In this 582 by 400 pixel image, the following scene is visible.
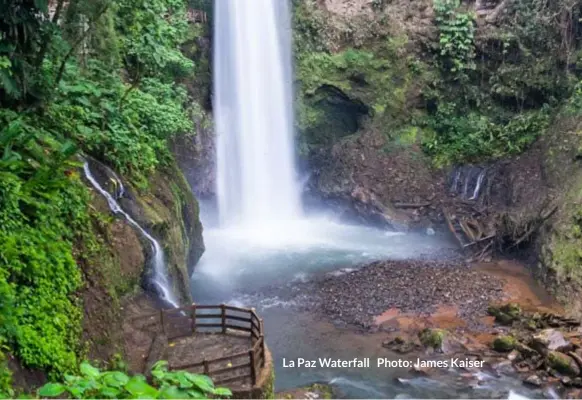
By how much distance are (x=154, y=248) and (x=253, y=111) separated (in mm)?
12181

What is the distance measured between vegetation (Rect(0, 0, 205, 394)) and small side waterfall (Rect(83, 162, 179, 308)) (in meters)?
0.58

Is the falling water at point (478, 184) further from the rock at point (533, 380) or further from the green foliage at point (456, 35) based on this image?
the rock at point (533, 380)

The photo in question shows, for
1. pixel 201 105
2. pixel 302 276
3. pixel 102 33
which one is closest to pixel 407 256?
pixel 302 276

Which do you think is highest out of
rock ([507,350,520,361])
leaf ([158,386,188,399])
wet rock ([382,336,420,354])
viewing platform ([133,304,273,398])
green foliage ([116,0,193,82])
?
green foliage ([116,0,193,82])

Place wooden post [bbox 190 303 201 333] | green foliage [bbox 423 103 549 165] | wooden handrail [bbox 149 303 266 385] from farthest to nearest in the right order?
green foliage [bbox 423 103 549 165] → wooden post [bbox 190 303 201 333] → wooden handrail [bbox 149 303 266 385]

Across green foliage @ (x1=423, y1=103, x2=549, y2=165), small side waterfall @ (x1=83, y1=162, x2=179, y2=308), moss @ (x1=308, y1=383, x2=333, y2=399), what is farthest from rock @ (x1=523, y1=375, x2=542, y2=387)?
green foliage @ (x1=423, y1=103, x2=549, y2=165)

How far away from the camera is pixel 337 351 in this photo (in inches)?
458

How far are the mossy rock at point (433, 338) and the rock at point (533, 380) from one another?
67.2 inches

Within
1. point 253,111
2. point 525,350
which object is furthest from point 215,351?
point 253,111

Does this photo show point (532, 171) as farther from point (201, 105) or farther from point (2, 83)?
point (2, 83)

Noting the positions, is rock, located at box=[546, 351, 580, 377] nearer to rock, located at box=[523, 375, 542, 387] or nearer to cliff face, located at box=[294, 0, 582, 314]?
rock, located at box=[523, 375, 542, 387]

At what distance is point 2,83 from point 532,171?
50.8 ft

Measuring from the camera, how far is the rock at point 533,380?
10.3m

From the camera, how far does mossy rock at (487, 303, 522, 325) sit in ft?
41.3
